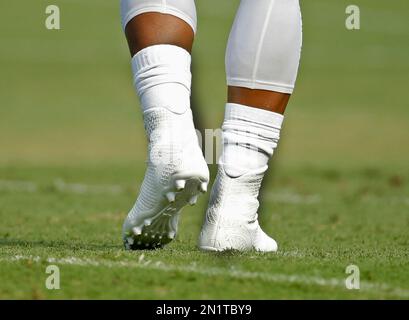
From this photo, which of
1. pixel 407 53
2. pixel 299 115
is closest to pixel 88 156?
pixel 299 115

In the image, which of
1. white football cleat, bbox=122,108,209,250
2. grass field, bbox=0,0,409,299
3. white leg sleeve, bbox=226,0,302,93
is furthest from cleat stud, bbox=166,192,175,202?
white leg sleeve, bbox=226,0,302,93

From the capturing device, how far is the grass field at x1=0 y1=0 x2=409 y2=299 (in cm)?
292

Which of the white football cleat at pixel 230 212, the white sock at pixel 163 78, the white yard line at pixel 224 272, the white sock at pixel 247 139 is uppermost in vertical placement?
the white sock at pixel 163 78

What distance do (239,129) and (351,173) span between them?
5.15 m

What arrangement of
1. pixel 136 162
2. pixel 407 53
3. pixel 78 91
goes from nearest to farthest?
pixel 136 162
pixel 78 91
pixel 407 53

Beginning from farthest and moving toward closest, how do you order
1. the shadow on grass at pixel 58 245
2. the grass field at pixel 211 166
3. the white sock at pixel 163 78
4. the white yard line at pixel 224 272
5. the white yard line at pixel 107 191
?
1. the white yard line at pixel 107 191
2. the shadow on grass at pixel 58 245
3. the white sock at pixel 163 78
4. the grass field at pixel 211 166
5. the white yard line at pixel 224 272

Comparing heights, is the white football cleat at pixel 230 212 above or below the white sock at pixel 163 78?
below

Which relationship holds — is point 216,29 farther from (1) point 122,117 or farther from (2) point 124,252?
(2) point 124,252

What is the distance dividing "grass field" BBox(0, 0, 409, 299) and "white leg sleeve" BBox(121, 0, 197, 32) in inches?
31.8

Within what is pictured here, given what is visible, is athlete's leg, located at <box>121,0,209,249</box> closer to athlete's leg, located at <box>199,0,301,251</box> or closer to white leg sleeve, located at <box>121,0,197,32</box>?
white leg sleeve, located at <box>121,0,197,32</box>

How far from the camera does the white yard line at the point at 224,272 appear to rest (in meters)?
2.81

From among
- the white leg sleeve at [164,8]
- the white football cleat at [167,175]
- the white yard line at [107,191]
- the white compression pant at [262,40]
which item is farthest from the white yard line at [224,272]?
the white yard line at [107,191]

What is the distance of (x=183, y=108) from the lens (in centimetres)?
334

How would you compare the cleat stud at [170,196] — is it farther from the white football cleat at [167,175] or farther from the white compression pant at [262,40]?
the white compression pant at [262,40]
